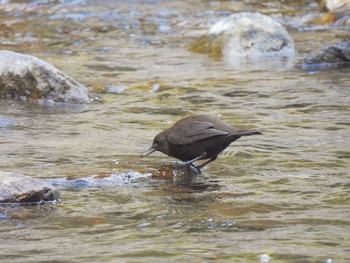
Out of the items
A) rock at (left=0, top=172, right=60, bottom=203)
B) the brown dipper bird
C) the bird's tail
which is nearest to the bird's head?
the brown dipper bird

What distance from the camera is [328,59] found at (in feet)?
40.1

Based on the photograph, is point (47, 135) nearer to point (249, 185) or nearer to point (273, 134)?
point (273, 134)

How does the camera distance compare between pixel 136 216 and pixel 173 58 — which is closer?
pixel 136 216

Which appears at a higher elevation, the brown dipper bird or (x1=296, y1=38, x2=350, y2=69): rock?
the brown dipper bird

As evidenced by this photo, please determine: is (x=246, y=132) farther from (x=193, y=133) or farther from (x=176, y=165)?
(x=176, y=165)

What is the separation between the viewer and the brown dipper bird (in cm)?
614

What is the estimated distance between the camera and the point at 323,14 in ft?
58.3

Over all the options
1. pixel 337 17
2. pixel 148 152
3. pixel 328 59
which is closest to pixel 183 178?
pixel 148 152

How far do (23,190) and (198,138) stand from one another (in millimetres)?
1391

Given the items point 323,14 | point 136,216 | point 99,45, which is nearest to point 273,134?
point 136,216

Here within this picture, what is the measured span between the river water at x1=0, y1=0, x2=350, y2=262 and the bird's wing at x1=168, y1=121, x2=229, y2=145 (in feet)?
0.82

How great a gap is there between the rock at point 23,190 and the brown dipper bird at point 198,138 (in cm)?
115

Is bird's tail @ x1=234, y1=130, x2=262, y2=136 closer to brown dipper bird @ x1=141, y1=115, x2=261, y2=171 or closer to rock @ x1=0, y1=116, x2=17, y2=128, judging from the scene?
brown dipper bird @ x1=141, y1=115, x2=261, y2=171

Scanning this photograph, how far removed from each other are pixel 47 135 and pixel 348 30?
8946mm
